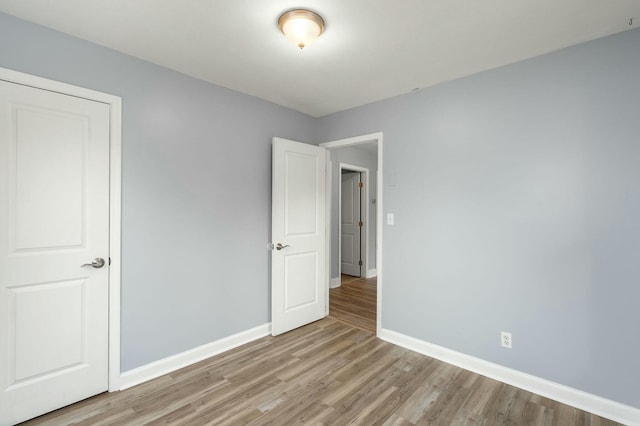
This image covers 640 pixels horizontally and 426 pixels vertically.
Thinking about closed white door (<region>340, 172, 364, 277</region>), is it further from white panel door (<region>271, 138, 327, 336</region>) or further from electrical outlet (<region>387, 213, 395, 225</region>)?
electrical outlet (<region>387, 213, 395, 225</region>)

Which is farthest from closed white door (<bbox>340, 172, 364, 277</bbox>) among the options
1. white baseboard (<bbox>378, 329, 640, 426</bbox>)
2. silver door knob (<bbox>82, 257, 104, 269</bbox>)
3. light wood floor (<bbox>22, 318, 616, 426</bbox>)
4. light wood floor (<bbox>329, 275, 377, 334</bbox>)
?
silver door knob (<bbox>82, 257, 104, 269</bbox>)

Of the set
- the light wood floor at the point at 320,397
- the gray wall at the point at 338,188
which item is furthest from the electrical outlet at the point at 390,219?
the gray wall at the point at 338,188

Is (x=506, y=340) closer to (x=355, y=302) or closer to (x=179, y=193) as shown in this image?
(x=355, y=302)

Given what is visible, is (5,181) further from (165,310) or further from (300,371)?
(300,371)

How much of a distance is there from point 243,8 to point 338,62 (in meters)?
0.88

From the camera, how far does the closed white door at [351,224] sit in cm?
582

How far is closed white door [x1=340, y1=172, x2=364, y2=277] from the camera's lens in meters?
5.82

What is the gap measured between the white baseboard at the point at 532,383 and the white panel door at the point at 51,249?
2641 mm

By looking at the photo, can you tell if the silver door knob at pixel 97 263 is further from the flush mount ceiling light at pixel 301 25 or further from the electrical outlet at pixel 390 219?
the electrical outlet at pixel 390 219

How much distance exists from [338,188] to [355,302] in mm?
1931

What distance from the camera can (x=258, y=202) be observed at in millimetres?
3104

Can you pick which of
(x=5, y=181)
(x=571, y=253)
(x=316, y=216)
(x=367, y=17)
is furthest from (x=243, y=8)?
(x=571, y=253)

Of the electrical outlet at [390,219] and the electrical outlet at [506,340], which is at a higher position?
the electrical outlet at [390,219]

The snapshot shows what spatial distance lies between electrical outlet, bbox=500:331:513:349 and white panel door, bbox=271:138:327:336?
6.28ft
